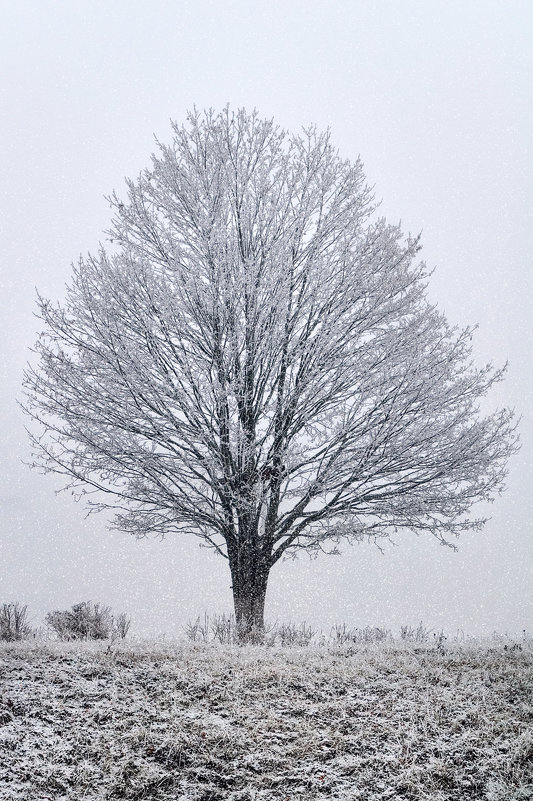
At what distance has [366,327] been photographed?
1050cm

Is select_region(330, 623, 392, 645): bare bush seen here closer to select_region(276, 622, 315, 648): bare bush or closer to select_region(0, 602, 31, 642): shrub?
select_region(276, 622, 315, 648): bare bush

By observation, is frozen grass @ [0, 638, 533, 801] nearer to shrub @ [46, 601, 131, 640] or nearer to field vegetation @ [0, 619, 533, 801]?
field vegetation @ [0, 619, 533, 801]

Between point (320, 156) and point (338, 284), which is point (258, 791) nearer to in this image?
point (338, 284)

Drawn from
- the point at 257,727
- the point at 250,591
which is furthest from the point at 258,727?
the point at 250,591

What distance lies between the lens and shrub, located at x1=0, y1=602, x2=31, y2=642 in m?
10.6

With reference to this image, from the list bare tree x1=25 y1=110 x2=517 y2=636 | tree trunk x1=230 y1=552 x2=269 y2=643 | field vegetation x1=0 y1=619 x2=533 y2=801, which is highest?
bare tree x1=25 y1=110 x2=517 y2=636

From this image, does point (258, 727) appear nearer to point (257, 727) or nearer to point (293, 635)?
point (257, 727)

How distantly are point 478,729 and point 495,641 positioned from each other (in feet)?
16.0

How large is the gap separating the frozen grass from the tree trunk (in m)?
2.53

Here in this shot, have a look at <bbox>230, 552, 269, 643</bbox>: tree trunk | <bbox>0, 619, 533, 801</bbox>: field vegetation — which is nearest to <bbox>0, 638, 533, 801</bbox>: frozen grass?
<bbox>0, 619, 533, 801</bbox>: field vegetation

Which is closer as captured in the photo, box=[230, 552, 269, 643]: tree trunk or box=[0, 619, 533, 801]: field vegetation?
box=[0, 619, 533, 801]: field vegetation

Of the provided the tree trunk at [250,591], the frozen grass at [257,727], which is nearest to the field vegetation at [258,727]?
the frozen grass at [257,727]

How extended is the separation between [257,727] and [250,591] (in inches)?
188

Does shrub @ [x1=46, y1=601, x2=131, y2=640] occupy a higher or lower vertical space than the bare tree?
lower
